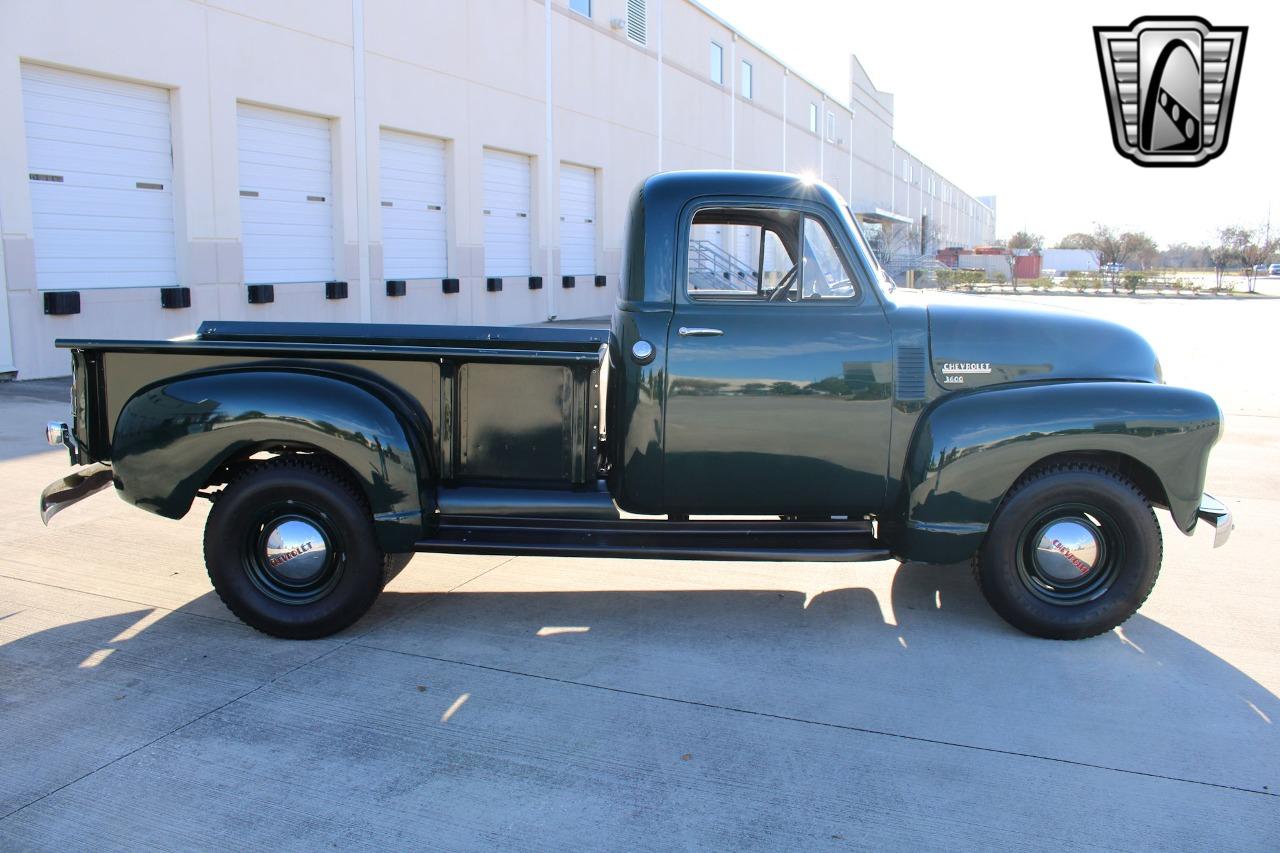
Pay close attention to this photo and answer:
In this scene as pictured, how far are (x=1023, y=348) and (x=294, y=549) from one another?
3.44 metres

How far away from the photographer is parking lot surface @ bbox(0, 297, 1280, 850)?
10.0ft

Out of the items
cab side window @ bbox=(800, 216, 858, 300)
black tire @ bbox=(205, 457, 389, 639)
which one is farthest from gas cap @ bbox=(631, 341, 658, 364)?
black tire @ bbox=(205, 457, 389, 639)

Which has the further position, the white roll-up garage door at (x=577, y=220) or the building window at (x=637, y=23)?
the building window at (x=637, y=23)

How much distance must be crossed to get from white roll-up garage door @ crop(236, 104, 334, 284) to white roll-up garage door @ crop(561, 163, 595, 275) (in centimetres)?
807

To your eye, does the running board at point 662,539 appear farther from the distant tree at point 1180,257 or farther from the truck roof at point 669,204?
the distant tree at point 1180,257

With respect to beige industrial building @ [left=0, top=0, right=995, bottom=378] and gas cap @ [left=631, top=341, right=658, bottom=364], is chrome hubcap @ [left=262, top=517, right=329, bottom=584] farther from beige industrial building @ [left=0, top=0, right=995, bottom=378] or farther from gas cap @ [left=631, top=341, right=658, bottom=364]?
beige industrial building @ [left=0, top=0, right=995, bottom=378]

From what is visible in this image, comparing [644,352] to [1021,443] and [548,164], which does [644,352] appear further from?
[548,164]

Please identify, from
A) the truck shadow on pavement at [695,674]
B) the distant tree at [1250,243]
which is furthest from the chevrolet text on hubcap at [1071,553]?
the distant tree at [1250,243]

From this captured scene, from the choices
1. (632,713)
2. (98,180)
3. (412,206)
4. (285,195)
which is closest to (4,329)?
(98,180)

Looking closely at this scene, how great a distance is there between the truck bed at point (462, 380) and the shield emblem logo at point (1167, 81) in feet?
19.9

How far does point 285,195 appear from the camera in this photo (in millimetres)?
15562

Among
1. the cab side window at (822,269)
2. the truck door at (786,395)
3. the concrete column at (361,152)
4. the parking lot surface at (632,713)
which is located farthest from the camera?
the concrete column at (361,152)

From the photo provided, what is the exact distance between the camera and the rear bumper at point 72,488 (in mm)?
4535

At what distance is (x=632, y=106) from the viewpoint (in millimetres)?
26062
